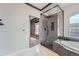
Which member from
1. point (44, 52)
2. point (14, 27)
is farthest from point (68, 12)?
point (14, 27)

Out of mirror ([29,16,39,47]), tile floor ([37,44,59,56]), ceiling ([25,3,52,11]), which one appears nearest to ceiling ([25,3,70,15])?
ceiling ([25,3,52,11])

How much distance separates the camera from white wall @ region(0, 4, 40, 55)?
59.7 inches

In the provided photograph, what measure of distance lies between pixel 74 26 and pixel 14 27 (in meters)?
0.89

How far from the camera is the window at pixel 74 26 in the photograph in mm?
1578

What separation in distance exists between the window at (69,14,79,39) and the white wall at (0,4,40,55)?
52cm

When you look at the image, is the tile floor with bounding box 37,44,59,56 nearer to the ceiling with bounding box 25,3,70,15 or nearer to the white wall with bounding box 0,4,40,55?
the white wall with bounding box 0,4,40,55

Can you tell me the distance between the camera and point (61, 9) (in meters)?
1.64

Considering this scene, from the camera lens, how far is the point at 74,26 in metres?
1.62

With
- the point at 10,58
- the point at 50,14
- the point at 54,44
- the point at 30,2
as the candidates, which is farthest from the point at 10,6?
the point at 54,44

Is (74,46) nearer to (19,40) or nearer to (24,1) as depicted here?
(19,40)

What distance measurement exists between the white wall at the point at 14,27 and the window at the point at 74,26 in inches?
20.4

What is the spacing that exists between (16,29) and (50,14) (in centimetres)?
56

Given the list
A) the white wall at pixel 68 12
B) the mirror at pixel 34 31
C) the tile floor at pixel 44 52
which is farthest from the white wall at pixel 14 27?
the white wall at pixel 68 12

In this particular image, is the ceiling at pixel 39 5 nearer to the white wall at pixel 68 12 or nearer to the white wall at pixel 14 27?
the white wall at pixel 14 27
